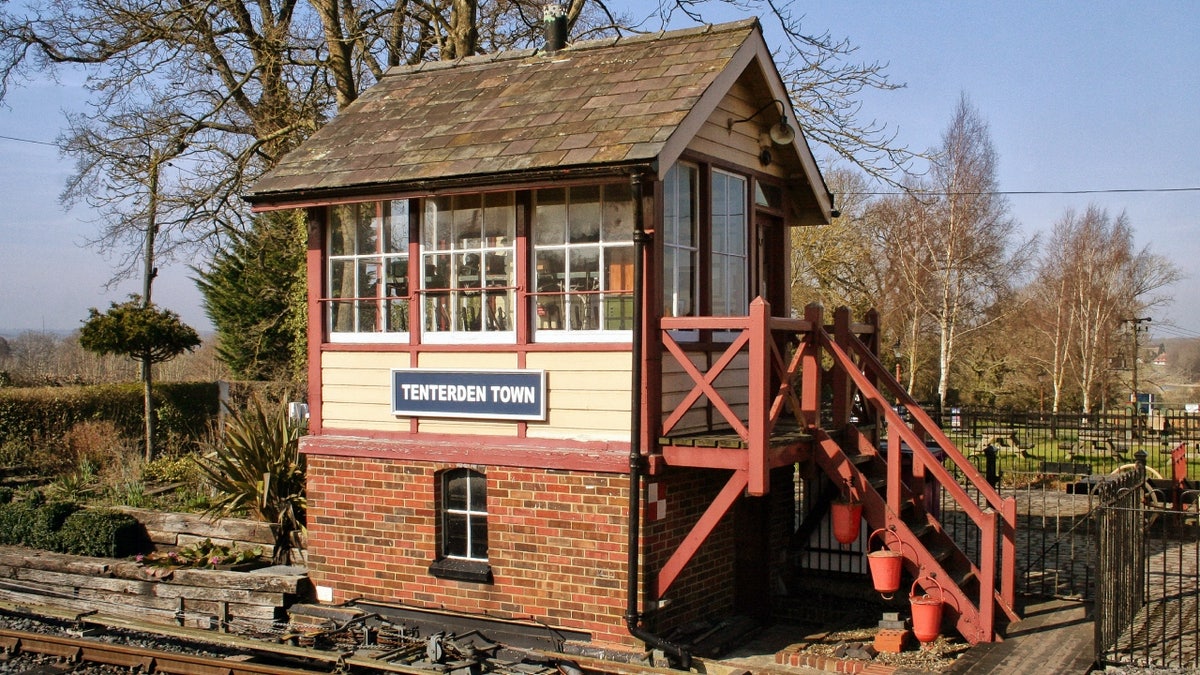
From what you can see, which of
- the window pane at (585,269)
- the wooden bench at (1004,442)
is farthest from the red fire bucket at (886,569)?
the wooden bench at (1004,442)

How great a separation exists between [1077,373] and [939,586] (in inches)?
1627

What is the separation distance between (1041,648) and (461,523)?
5244 millimetres

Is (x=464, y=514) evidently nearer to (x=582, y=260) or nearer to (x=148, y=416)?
(x=582, y=260)

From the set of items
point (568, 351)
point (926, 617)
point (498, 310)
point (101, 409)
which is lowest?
point (926, 617)

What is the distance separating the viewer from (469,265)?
10258 mm

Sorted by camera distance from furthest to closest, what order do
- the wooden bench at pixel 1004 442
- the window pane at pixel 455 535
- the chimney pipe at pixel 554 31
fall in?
the wooden bench at pixel 1004 442 → the chimney pipe at pixel 554 31 → the window pane at pixel 455 535

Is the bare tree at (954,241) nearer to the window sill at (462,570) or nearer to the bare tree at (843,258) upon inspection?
the bare tree at (843,258)

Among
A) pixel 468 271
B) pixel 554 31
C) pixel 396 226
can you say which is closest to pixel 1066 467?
pixel 554 31

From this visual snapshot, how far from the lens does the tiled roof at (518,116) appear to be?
9.38m

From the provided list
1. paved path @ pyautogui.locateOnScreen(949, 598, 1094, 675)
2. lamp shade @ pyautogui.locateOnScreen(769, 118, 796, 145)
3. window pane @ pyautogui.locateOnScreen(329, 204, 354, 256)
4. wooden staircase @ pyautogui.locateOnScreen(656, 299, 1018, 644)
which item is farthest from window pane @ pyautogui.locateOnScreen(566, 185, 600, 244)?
paved path @ pyautogui.locateOnScreen(949, 598, 1094, 675)

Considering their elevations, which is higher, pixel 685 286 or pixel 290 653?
pixel 685 286

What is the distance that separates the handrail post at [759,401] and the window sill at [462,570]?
9.09 ft

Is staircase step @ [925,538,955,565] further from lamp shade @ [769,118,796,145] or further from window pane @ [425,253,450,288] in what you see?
window pane @ [425,253,450,288]

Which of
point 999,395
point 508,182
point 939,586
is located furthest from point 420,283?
point 999,395
